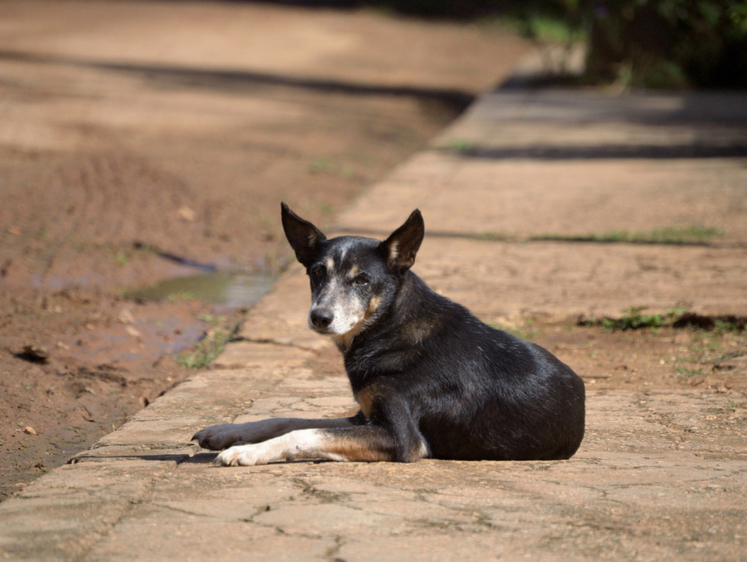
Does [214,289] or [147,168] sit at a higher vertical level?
[147,168]

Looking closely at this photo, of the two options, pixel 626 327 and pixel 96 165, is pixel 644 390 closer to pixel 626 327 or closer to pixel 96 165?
pixel 626 327

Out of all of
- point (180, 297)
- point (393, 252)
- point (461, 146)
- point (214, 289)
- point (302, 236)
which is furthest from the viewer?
point (461, 146)

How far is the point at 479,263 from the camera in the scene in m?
7.49

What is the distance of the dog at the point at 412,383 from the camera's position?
12.6 ft

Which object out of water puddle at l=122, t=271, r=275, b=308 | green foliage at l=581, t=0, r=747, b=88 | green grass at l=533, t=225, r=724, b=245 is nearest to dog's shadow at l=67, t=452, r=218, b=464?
water puddle at l=122, t=271, r=275, b=308

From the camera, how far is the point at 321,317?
3838 mm

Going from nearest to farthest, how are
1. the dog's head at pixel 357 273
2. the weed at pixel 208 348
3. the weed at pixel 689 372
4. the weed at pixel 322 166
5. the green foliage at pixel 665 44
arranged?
the dog's head at pixel 357 273 → the weed at pixel 689 372 → the weed at pixel 208 348 → the weed at pixel 322 166 → the green foliage at pixel 665 44

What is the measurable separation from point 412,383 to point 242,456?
0.76 meters

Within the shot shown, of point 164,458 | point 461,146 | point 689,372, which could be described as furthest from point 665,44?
point 164,458

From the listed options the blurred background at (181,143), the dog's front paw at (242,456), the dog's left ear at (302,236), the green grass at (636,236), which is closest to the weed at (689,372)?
the dog's left ear at (302,236)

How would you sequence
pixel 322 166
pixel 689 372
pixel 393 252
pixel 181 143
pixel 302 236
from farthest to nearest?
pixel 181 143
pixel 322 166
pixel 689 372
pixel 302 236
pixel 393 252

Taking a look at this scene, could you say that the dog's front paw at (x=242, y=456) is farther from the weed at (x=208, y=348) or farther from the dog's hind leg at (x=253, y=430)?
the weed at (x=208, y=348)

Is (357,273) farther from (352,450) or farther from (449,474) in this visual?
(449,474)

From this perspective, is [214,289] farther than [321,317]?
Yes
